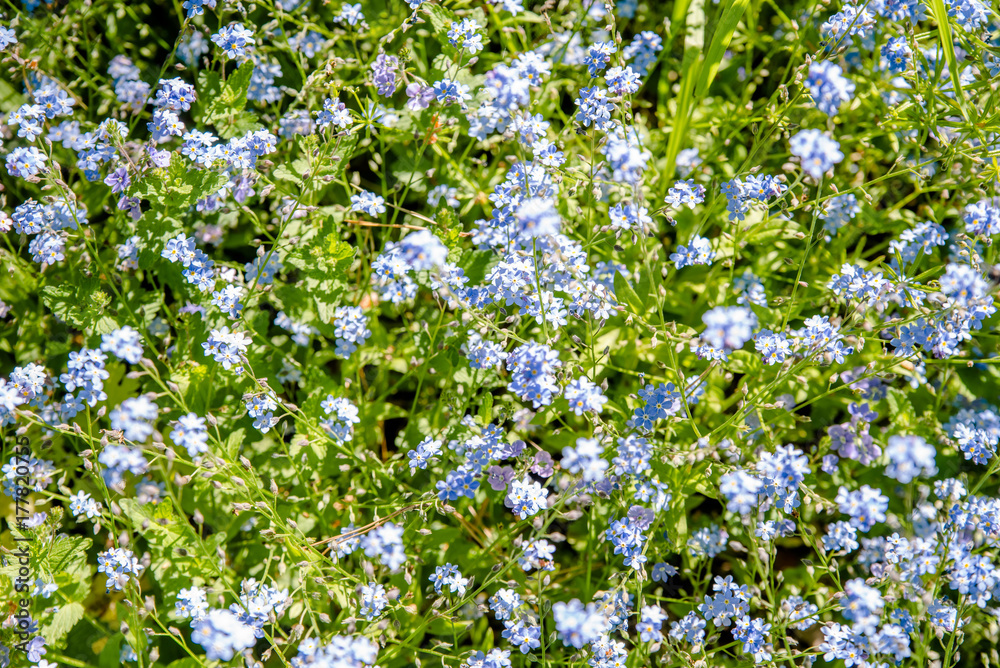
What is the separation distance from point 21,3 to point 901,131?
19.5 feet

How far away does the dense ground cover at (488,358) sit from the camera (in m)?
3.39

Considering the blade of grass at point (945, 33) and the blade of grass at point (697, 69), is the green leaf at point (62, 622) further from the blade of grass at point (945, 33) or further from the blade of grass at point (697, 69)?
the blade of grass at point (945, 33)

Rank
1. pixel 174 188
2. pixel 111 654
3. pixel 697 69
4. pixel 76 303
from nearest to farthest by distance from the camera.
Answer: pixel 111 654
pixel 174 188
pixel 76 303
pixel 697 69

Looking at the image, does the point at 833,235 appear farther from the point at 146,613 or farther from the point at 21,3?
the point at 21,3

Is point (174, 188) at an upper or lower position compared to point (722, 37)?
lower

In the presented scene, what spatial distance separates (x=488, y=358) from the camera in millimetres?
3535

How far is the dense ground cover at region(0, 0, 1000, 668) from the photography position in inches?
133

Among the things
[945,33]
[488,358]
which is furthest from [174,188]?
[945,33]

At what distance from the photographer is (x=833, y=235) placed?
459 cm

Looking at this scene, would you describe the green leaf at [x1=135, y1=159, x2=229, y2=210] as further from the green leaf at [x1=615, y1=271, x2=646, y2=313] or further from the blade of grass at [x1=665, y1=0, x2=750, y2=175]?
the blade of grass at [x1=665, y1=0, x2=750, y2=175]

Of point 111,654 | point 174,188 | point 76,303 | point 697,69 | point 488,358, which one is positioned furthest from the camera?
point 697,69

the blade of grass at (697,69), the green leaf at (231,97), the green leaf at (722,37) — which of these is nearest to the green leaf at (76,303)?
the green leaf at (231,97)

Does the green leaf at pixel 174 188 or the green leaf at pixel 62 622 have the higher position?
the green leaf at pixel 174 188

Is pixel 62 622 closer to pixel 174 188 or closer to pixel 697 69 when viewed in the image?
pixel 174 188
